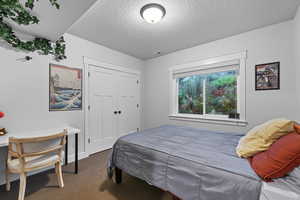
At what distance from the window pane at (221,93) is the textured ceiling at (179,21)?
80 cm

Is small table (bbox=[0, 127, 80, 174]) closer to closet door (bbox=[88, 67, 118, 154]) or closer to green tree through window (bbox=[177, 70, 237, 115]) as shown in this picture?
closet door (bbox=[88, 67, 118, 154])

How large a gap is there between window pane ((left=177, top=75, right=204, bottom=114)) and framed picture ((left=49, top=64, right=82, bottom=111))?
238 centimetres

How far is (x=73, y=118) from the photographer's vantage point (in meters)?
2.56

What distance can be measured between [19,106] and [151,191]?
228 cm

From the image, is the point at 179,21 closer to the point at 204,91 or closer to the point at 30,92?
the point at 204,91

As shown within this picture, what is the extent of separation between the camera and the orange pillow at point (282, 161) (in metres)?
0.88

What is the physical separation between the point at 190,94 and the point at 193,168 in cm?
235

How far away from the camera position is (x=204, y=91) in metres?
3.06

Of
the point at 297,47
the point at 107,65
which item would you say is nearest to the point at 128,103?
the point at 107,65

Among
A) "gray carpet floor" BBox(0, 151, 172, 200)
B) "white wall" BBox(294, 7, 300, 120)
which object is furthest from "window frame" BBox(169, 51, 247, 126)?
"gray carpet floor" BBox(0, 151, 172, 200)

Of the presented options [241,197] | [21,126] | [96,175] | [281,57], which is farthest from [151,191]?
[281,57]

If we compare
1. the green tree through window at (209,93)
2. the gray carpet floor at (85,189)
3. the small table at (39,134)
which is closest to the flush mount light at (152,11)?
the green tree through window at (209,93)

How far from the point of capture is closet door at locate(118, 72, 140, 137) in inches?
136

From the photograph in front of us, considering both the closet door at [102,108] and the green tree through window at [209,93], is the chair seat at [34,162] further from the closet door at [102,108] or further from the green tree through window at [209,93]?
the green tree through window at [209,93]
